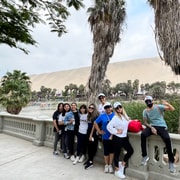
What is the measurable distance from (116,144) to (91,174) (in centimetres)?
89

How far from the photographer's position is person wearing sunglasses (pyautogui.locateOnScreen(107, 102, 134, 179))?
414cm

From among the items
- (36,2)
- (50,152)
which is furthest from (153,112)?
(50,152)

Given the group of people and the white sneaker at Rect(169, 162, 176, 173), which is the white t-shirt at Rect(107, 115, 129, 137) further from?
the white sneaker at Rect(169, 162, 176, 173)

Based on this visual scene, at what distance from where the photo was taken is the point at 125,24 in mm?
8922

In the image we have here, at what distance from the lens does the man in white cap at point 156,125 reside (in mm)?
3656

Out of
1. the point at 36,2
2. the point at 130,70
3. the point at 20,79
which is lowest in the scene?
the point at 36,2

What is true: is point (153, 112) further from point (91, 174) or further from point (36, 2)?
point (36, 2)

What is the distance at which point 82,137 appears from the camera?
4.97 meters

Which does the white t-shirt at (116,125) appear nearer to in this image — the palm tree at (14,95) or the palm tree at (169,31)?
the palm tree at (169,31)

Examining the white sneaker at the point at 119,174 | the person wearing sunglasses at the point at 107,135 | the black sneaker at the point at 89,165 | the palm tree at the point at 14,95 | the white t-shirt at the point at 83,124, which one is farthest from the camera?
the palm tree at the point at 14,95

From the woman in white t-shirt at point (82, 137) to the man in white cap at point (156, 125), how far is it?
5.09 ft

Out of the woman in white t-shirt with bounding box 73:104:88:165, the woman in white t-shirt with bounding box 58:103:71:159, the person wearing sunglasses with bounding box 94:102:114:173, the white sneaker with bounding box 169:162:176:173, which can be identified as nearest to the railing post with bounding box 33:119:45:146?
the woman in white t-shirt with bounding box 58:103:71:159

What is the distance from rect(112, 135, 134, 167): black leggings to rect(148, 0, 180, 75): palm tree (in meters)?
2.67

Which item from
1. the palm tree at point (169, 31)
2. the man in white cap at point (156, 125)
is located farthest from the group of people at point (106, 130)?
the palm tree at point (169, 31)
